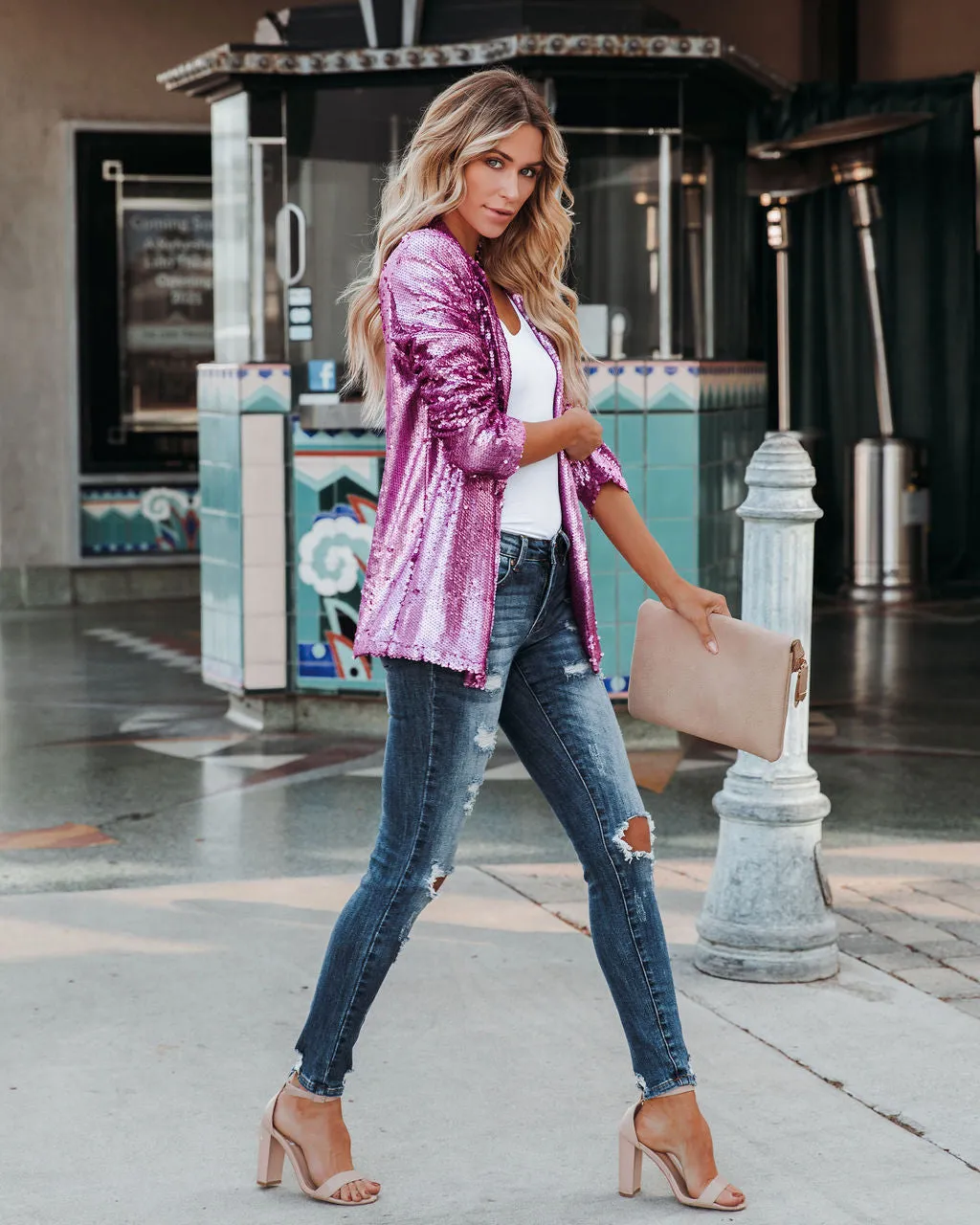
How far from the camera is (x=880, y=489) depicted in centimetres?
1261

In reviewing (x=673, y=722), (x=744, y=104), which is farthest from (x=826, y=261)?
(x=673, y=722)

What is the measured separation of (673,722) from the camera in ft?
11.3

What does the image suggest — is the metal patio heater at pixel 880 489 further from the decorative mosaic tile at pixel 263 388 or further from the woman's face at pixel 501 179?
the woman's face at pixel 501 179

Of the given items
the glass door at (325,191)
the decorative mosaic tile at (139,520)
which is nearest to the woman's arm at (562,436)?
the glass door at (325,191)

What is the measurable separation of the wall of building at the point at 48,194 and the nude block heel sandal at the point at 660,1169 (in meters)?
9.42

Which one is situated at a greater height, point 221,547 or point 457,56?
point 457,56

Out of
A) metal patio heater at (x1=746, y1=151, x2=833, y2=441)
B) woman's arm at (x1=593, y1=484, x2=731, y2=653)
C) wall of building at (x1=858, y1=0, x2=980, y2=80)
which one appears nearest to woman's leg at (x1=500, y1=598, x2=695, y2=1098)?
woman's arm at (x1=593, y1=484, x2=731, y2=653)

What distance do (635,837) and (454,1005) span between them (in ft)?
3.91

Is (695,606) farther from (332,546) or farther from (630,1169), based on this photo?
(332,546)

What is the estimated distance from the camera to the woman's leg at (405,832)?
10.4ft

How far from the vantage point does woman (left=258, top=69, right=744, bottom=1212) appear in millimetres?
3115

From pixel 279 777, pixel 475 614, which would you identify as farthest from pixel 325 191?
pixel 475 614

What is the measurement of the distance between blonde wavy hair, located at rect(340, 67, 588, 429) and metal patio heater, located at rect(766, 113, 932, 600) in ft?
30.5

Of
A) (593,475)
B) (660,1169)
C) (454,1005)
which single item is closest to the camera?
(660,1169)
